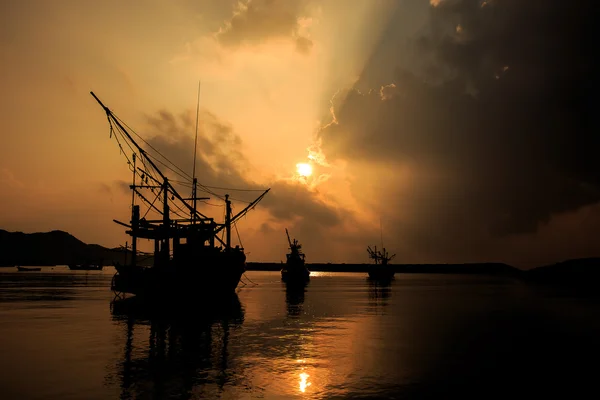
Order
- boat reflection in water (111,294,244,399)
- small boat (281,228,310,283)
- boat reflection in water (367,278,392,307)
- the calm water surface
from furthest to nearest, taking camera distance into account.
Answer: small boat (281,228,310,283) < boat reflection in water (367,278,392,307) < the calm water surface < boat reflection in water (111,294,244,399)

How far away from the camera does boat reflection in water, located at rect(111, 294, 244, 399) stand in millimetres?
16594

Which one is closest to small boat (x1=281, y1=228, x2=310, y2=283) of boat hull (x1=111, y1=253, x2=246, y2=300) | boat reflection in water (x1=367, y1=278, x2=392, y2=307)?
boat reflection in water (x1=367, y1=278, x2=392, y2=307)

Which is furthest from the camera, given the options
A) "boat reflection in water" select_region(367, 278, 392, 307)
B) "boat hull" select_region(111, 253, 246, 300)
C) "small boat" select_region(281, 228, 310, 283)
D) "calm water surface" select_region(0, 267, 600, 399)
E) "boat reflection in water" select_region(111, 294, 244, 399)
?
"small boat" select_region(281, 228, 310, 283)

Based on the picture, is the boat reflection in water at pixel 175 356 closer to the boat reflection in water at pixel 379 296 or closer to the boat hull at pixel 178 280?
the boat hull at pixel 178 280

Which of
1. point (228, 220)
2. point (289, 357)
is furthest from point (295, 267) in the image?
point (289, 357)

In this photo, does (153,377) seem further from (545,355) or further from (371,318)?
(371,318)

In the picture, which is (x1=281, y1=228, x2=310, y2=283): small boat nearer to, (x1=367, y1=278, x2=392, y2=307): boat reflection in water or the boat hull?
(x1=367, y1=278, x2=392, y2=307): boat reflection in water

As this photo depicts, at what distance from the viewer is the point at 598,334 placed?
32281mm

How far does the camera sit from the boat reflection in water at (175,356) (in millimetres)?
16594

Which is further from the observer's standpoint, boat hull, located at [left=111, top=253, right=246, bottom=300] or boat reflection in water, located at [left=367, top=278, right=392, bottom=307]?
boat reflection in water, located at [left=367, top=278, right=392, bottom=307]

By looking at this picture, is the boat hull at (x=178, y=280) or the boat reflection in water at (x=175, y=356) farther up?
the boat hull at (x=178, y=280)

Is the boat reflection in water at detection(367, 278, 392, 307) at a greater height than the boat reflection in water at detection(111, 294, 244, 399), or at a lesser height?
lesser

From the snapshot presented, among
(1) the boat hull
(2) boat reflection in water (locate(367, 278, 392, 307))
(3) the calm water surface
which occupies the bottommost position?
(2) boat reflection in water (locate(367, 278, 392, 307))

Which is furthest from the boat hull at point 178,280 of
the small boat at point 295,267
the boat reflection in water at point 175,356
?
the small boat at point 295,267
